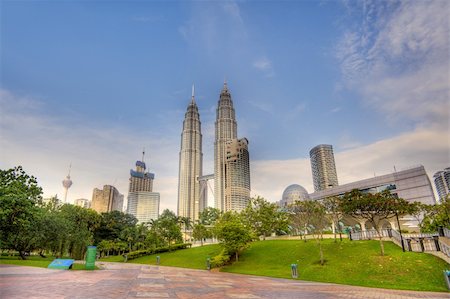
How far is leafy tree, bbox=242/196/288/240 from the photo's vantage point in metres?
55.1

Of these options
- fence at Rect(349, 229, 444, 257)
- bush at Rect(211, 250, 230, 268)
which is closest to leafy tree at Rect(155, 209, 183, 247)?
bush at Rect(211, 250, 230, 268)

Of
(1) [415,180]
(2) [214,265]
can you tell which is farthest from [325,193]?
(2) [214,265]

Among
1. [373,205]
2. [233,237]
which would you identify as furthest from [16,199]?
[373,205]

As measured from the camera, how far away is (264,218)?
55.7 meters

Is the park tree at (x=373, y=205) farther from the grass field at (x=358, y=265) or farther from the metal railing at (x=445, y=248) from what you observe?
the metal railing at (x=445, y=248)

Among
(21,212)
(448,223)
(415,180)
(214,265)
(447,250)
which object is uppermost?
(415,180)

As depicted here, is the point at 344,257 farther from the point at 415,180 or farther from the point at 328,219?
the point at 415,180

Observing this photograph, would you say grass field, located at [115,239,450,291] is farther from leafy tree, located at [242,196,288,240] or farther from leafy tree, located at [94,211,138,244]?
leafy tree, located at [94,211,138,244]

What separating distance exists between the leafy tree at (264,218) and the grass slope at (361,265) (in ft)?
54.8

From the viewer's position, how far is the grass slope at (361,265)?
20.0 meters

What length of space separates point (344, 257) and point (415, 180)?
395ft

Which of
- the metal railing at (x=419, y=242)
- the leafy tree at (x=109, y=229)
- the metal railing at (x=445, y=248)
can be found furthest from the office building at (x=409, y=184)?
the metal railing at (x=445, y=248)

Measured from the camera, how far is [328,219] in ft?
134

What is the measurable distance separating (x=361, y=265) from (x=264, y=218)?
31141mm
